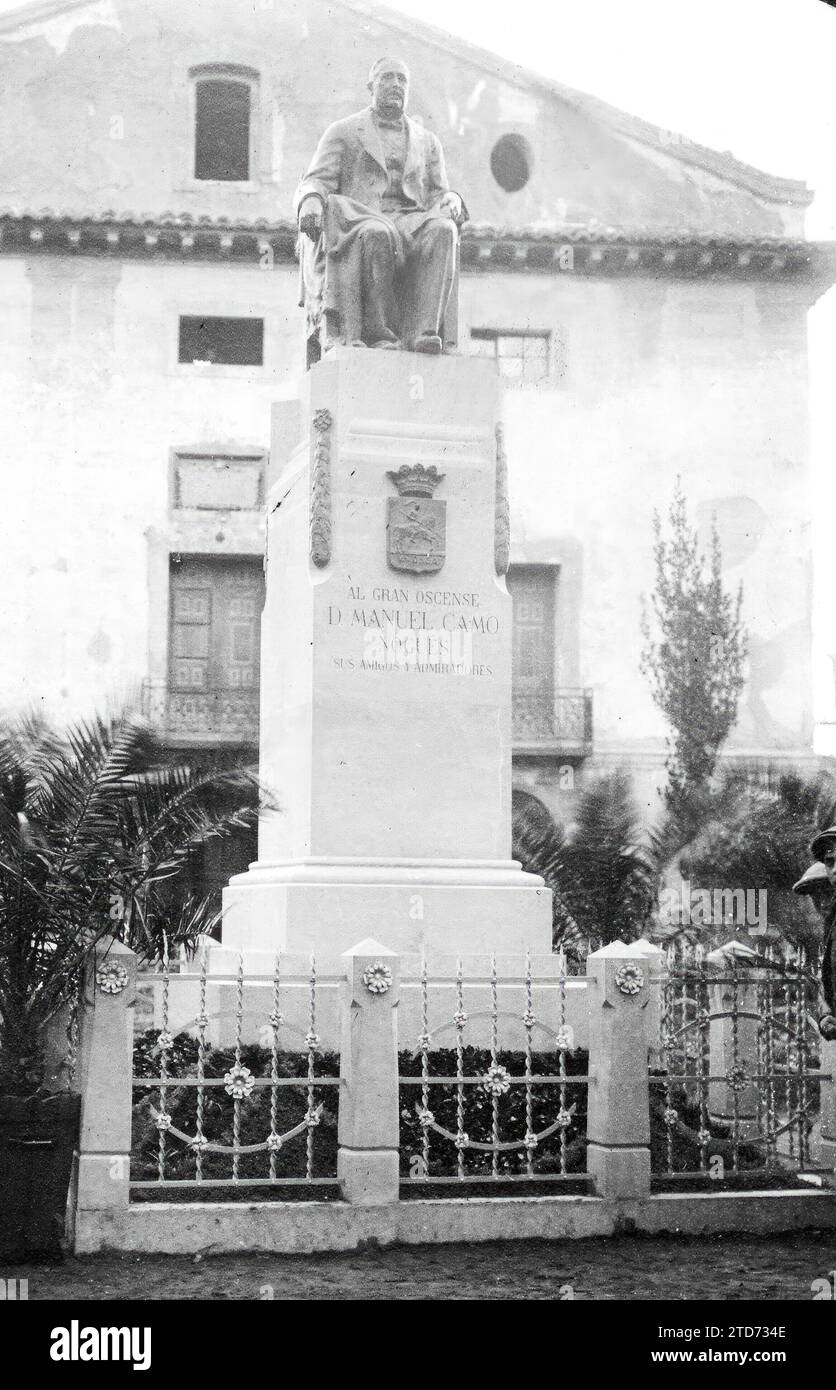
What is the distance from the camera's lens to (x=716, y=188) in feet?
98.9

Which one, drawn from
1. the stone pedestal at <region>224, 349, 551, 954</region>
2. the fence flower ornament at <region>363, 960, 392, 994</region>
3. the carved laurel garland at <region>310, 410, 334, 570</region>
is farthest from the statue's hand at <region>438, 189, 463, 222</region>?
the fence flower ornament at <region>363, 960, 392, 994</region>

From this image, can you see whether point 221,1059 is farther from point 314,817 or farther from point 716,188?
point 716,188

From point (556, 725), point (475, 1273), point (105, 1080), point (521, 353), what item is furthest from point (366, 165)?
point (521, 353)

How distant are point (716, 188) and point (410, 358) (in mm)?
19861

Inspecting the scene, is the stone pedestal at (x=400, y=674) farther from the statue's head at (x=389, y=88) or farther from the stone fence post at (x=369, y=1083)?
the stone fence post at (x=369, y=1083)

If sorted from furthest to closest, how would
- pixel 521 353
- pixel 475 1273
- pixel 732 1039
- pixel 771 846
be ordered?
pixel 521 353 < pixel 771 846 < pixel 732 1039 < pixel 475 1273

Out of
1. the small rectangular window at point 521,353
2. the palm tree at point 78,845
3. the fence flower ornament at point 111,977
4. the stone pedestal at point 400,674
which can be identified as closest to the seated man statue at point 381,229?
the stone pedestal at point 400,674

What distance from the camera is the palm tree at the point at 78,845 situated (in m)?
8.43

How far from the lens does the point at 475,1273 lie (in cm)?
798

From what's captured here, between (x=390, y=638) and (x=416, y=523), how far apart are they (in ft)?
2.35

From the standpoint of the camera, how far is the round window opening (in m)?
29.2

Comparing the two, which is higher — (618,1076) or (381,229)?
(381,229)

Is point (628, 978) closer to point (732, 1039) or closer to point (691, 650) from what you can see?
point (732, 1039)
